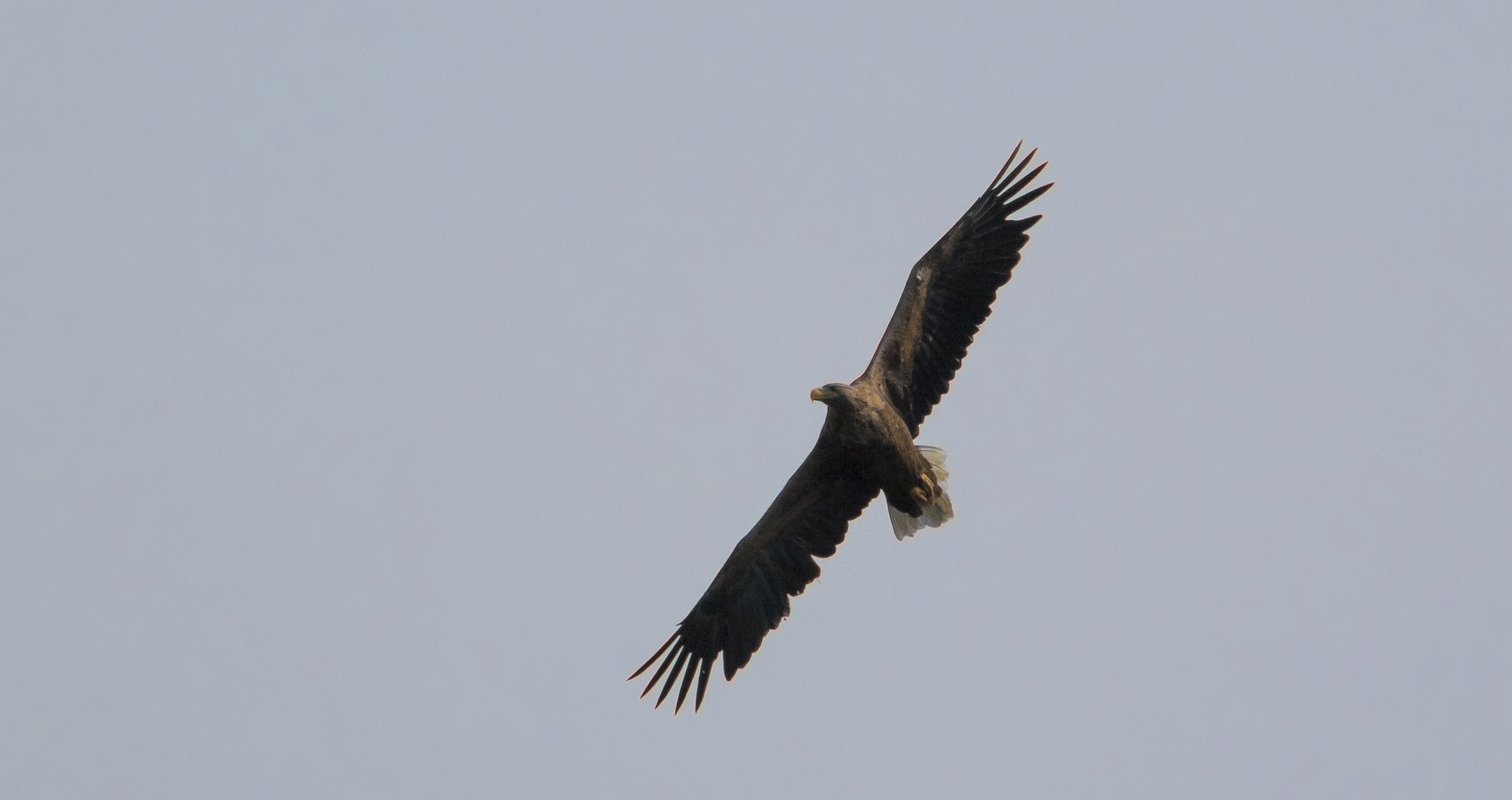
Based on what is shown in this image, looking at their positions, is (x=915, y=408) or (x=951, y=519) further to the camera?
(x=951, y=519)

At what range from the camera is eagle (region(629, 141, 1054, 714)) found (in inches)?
461

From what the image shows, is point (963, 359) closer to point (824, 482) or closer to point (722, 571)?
point (824, 482)

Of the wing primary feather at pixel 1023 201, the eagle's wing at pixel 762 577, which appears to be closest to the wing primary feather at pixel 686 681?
the eagle's wing at pixel 762 577

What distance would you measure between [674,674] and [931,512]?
2.23 meters

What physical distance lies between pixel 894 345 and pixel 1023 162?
1609 millimetres

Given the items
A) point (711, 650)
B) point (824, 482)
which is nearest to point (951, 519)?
point (824, 482)

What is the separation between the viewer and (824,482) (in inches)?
483

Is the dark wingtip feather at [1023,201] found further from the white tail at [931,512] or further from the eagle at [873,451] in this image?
the white tail at [931,512]

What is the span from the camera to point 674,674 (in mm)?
12531

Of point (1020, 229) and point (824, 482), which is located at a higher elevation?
point (1020, 229)

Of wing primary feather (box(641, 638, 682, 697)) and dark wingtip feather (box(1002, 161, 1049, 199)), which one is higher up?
dark wingtip feather (box(1002, 161, 1049, 199))

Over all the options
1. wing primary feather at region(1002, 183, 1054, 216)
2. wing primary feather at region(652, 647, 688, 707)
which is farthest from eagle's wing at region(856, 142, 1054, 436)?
wing primary feather at region(652, 647, 688, 707)

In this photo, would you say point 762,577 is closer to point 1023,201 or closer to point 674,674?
point 674,674

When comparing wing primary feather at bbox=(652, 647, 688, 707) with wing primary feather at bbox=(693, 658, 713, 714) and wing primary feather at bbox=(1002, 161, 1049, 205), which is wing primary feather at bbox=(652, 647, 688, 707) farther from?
wing primary feather at bbox=(1002, 161, 1049, 205)
